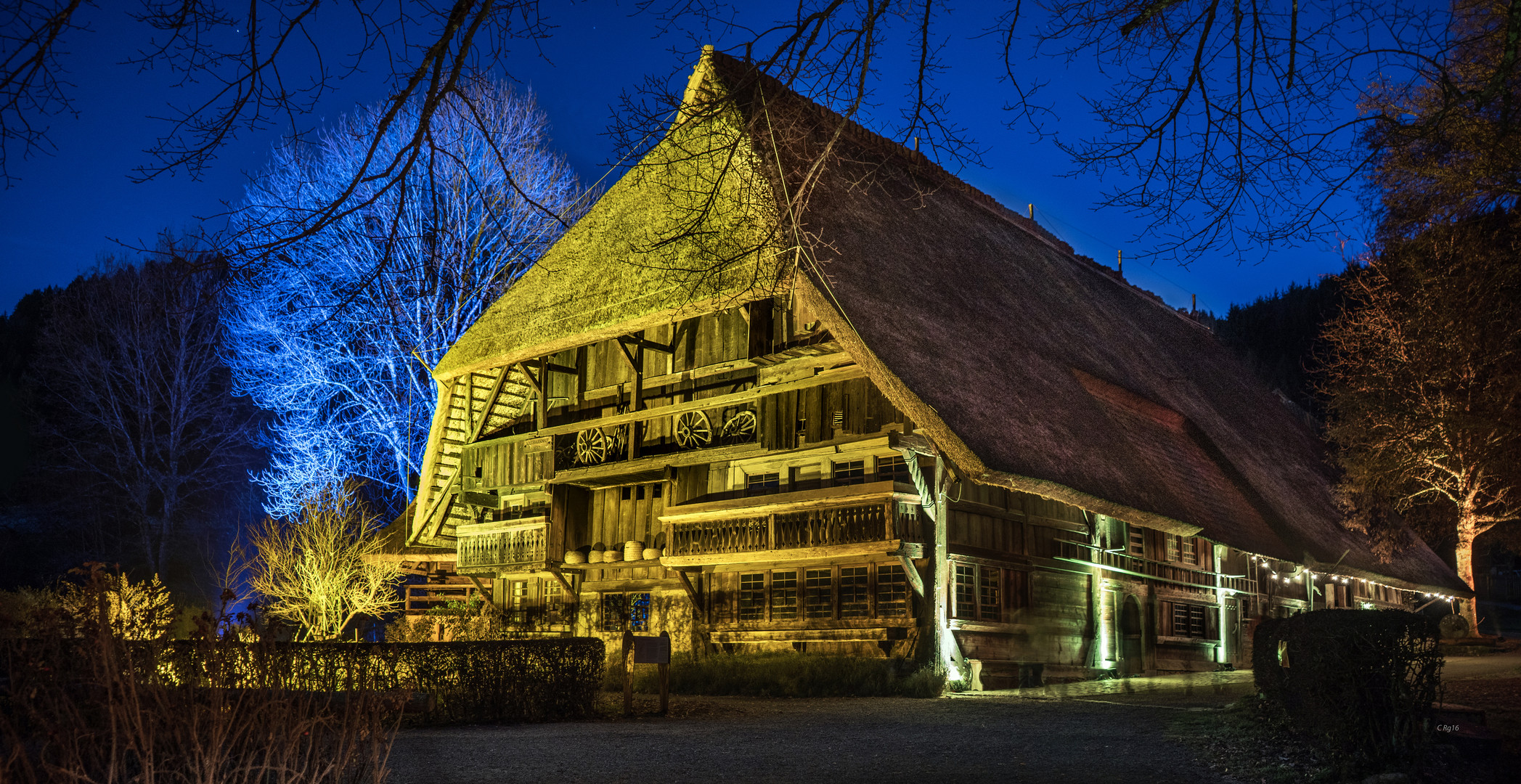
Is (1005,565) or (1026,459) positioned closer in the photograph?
(1026,459)

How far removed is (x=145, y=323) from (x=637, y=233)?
78.4ft

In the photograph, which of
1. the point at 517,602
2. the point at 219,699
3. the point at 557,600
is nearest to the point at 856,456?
the point at 557,600

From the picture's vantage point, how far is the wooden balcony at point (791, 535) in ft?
60.8

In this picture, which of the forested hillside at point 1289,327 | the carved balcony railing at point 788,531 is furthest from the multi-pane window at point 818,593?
the forested hillside at point 1289,327

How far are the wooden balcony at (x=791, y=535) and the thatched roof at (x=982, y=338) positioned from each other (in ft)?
9.54

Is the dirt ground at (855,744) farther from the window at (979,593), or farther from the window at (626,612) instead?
the window at (626,612)

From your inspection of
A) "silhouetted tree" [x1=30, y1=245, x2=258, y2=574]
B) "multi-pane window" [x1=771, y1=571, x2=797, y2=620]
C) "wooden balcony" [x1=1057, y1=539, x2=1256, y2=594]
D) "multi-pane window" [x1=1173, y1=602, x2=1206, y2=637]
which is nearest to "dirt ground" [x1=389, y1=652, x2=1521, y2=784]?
"multi-pane window" [x1=771, y1=571, x2=797, y2=620]

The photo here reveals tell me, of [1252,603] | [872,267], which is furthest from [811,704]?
[1252,603]

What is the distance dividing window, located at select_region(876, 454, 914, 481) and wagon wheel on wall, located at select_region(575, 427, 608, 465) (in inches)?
275

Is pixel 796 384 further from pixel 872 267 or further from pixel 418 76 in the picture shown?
pixel 418 76

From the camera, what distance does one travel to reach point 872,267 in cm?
1933

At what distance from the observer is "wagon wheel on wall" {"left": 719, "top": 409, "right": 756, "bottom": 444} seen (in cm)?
2139

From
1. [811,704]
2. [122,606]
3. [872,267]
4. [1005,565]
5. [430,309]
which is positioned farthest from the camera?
[430,309]

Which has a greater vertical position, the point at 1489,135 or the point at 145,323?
the point at 145,323
